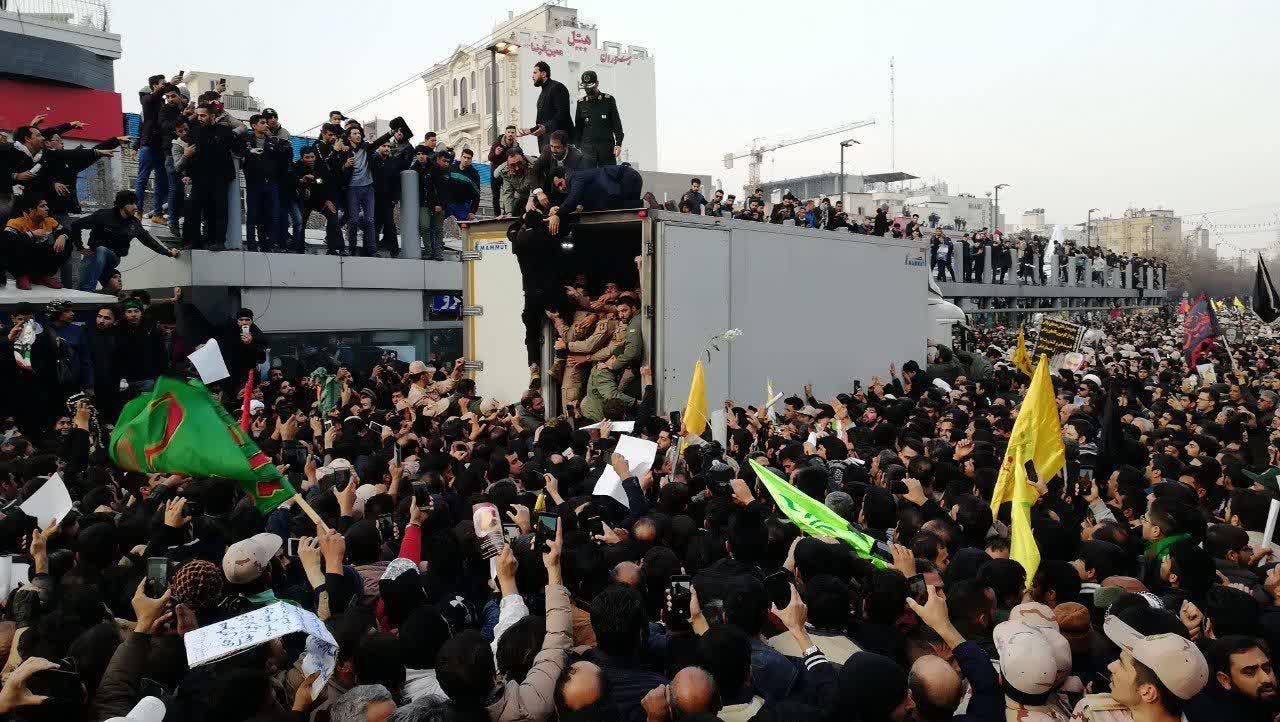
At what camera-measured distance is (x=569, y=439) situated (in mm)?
8531

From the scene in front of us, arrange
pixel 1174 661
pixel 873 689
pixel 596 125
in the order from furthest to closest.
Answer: pixel 596 125, pixel 873 689, pixel 1174 661

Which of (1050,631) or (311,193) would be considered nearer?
(1050,631)

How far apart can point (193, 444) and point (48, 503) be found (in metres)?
0.83

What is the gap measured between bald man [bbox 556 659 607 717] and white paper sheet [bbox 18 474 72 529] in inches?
145

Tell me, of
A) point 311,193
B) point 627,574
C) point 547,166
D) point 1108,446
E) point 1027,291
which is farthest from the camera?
point 1027,291

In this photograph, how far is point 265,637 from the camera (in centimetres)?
285

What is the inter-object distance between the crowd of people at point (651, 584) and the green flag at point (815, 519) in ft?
0.27

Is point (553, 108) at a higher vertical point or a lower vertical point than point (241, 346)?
higher

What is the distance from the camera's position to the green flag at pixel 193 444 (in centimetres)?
516

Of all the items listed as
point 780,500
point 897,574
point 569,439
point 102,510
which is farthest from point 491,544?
point 569,439

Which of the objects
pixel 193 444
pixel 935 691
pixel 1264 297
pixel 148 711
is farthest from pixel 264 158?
pixel 1264 297

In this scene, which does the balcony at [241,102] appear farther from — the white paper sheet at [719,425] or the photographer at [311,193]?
the white paper sheet at [719,425]

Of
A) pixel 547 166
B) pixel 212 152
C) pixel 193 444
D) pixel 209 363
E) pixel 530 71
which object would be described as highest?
pixel 530 71

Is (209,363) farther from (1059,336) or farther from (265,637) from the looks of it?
(1059,336)
